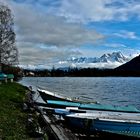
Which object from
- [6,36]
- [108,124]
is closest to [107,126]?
[108,124]

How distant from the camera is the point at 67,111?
2439 centimetres

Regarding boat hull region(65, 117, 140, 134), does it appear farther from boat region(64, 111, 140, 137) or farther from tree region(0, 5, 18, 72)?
tree region(0, 5, 18, 72)

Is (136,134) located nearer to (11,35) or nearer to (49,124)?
(49,124)

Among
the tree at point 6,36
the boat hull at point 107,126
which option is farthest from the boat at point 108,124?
the tree at point 6,36

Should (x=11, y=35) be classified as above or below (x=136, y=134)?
above

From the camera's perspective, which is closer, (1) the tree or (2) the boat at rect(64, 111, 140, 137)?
(2) the boat at rect(64, 111, 140, 137)

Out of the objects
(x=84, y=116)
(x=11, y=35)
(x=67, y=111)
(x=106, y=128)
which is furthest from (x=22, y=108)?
(x=11, y=35)

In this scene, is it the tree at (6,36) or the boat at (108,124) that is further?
the tree at (6,36)

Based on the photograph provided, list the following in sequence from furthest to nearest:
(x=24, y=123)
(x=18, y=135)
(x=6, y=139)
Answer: (x=24, y=123), (x=18, y=135), (x=6, y=139)

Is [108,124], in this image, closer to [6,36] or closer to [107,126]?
[107,126]

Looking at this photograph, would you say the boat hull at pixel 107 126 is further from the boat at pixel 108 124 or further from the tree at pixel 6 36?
the tree at pixel 6 36

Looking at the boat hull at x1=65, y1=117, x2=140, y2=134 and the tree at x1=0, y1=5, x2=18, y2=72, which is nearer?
the boat hull at x1=65, y1=117, x2=140, y2=134

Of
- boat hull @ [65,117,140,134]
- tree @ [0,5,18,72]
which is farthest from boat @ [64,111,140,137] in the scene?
tree @ [0,5,18,72]

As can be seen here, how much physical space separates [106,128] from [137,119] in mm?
2145
